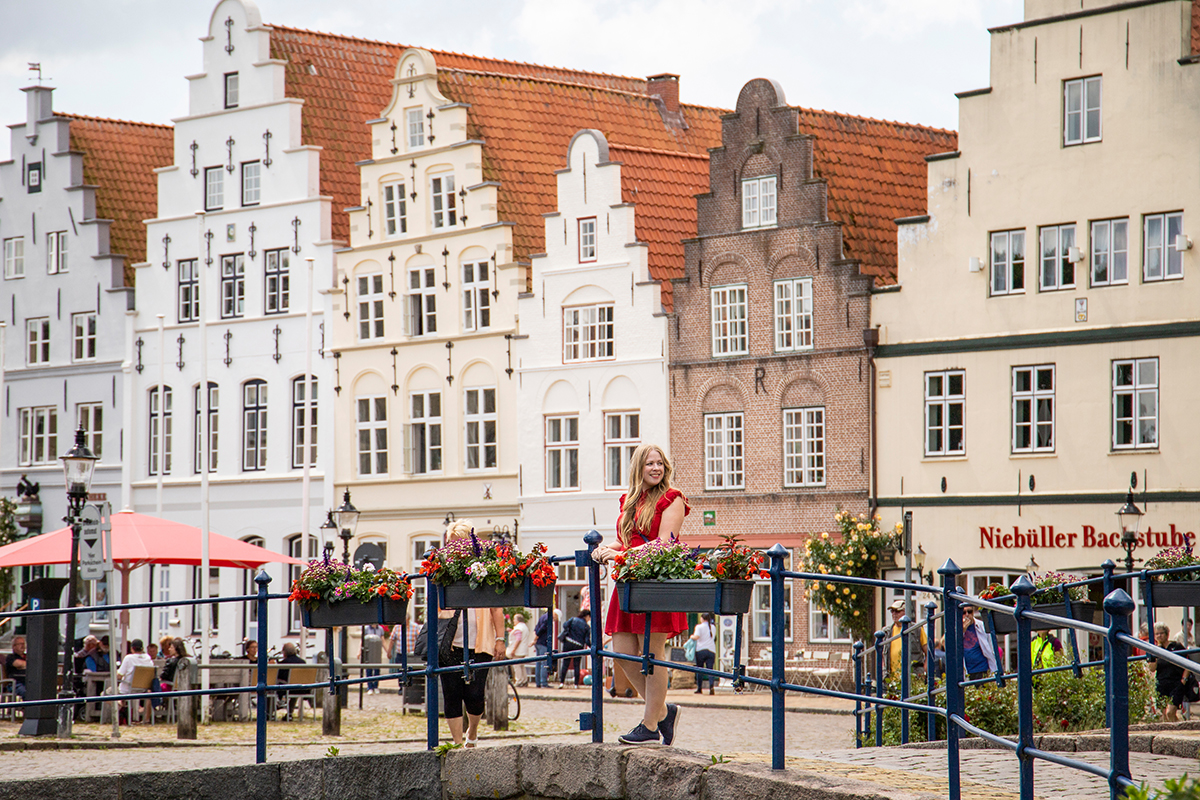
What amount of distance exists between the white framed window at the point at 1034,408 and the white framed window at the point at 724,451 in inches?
232

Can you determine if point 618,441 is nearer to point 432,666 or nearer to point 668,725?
point 432,666

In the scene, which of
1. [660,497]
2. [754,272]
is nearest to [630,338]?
[754,272]

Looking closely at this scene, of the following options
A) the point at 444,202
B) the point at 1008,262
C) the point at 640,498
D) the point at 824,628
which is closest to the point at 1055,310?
the point at 1008,262

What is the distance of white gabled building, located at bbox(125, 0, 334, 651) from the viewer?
41344mm

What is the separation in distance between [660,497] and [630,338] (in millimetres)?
26390

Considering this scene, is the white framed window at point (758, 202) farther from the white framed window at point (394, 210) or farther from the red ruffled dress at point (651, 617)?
the red ruffled dress at point (651, 617)

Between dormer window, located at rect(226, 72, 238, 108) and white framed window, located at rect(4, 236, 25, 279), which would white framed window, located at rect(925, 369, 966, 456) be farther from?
white framed window, located at rect(4, 236, 25, 279)

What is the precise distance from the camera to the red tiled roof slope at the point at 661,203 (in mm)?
36656

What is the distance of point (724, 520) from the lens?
116ft

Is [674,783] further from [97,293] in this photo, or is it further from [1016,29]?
[97,293]

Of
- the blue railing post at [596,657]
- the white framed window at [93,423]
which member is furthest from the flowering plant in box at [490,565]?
the white framed window at [93,423]

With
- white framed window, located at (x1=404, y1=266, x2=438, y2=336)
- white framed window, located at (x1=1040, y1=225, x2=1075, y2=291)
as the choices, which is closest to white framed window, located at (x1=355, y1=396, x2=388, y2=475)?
white framed window, located at (x1=404, y1=266, x2=438, y2=336)

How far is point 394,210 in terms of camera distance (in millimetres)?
40062

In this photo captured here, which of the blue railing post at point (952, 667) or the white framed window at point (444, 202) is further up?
the white framed window at point (444, 202)
